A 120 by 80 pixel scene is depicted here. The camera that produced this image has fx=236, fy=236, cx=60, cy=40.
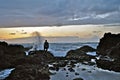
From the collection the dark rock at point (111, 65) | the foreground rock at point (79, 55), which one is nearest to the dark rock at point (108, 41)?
the foreground rock at point (79, 55)

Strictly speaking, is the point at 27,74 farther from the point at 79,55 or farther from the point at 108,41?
the point at 108,41

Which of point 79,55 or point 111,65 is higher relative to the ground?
point 111,65

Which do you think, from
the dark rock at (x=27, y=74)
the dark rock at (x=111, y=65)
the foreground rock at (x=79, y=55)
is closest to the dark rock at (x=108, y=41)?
the foreground rock at (x=79, y=55)

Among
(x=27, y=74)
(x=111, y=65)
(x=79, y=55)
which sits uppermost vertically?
(x=27, y=74)

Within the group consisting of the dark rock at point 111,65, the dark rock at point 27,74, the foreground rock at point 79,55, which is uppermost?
the dark rock at point 27,74

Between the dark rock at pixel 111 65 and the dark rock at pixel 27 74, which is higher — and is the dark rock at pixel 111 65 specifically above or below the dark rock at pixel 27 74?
below

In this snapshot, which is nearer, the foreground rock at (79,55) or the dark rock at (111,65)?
the dark rock at (111,65)

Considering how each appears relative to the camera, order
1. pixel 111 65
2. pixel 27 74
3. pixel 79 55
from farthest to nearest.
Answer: pixel 79 55 → pixel 111 65 → pixel 27 74

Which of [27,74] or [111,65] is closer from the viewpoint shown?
[27,74]

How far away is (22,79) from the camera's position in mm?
18141

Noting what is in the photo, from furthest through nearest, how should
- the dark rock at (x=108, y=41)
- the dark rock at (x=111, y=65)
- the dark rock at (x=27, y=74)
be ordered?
the dark rock at (x=108, y=41) → the dark rock at (x=111, y=65) → the dark rock at (x=27, y=74)

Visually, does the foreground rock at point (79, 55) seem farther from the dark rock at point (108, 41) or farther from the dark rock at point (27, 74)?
the dark rock at point (27, 74)

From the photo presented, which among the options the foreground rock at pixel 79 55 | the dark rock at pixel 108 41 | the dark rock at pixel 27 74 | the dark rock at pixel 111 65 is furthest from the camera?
the dark rock at pixel 108 41

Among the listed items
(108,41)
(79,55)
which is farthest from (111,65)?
(108,41)
